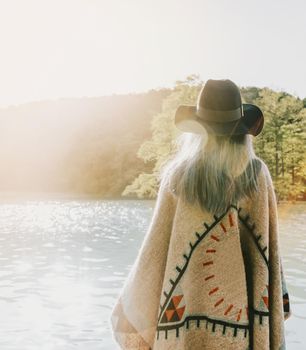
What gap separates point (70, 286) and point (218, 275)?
8.12 meters

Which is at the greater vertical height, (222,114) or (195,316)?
(222,114)

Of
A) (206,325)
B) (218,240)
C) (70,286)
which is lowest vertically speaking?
(70,286)

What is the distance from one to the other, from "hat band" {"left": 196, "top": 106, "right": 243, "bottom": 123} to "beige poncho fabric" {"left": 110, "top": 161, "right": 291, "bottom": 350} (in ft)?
0.76

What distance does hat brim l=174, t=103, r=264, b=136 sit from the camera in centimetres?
217

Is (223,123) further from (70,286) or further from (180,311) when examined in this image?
(70,286)

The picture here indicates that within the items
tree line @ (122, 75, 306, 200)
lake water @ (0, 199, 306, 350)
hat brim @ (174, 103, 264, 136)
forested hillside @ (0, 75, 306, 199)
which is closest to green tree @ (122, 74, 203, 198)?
tree line @ (122, 75, 306, 200)

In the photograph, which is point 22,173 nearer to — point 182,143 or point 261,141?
point 261,141

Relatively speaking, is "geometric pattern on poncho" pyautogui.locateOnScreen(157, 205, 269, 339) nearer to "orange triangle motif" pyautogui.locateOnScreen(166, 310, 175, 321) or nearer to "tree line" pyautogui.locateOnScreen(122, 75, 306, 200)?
"orange triangle motif" pyautogui.locateOnScreen(166, 310, 175, 321)

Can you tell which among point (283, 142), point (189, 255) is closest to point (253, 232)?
point (189, 255)

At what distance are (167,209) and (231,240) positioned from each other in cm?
27

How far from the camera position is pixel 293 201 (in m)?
35.3

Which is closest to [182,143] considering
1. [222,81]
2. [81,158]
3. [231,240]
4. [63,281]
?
[222,81]

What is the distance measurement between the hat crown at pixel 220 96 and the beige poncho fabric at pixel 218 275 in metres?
0.28

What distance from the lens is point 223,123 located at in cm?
218
